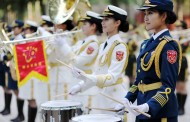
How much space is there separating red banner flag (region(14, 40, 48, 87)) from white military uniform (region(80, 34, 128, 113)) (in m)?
1.93

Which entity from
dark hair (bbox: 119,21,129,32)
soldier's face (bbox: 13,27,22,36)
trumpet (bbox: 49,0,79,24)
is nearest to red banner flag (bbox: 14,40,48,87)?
trumpet (bbox: 49,0,79,24)

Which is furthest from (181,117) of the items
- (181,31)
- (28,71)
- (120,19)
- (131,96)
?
(131,96)

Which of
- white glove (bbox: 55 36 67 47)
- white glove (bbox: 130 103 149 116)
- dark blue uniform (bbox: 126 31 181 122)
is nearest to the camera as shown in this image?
white glove (bbox: 130 103 149 116)

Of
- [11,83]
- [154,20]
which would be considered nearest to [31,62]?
[11,83]

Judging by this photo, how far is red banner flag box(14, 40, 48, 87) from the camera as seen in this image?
679cm

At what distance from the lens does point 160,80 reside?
3613 millimetres

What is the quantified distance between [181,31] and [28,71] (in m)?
4.19

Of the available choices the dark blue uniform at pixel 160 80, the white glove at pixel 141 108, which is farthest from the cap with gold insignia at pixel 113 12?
the white glove at pixel 141 108

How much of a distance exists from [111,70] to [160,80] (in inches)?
41.9

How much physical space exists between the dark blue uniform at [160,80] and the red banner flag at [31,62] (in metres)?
3.19

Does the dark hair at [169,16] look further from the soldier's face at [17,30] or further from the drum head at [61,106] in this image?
the soldier's face at [17,30]

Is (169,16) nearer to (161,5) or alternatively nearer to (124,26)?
(161,5)

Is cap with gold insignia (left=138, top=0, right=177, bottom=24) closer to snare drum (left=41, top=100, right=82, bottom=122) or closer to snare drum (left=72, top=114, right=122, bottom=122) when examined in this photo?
snare drum (left=72, top=114, right=122, bottom=122)

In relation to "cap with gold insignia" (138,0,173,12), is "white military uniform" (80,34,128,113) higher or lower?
lower
